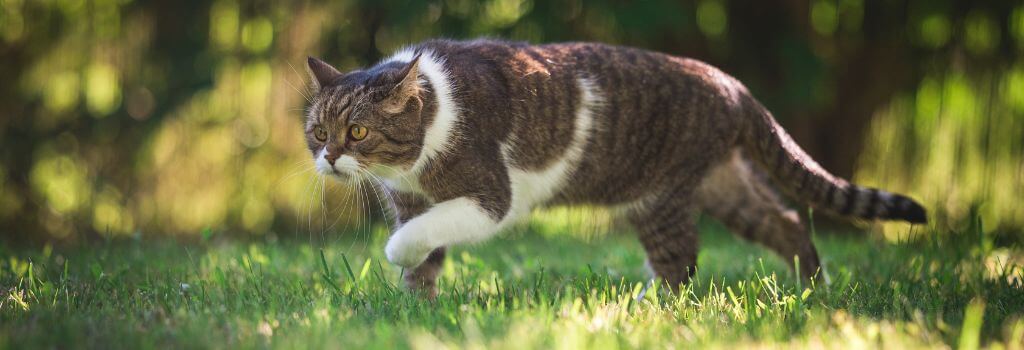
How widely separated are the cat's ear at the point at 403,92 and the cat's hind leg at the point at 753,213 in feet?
4.76

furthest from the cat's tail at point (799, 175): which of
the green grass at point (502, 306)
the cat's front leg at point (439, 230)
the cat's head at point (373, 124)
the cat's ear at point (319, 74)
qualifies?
the cat's ear at point (319, 74)

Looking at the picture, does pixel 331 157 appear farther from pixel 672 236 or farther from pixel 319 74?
pixel 672 236

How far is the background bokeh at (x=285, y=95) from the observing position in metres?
6.47

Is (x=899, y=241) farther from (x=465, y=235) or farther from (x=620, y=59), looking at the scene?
(x=465, y=235)

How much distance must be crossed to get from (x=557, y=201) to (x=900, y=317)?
4.83 feet

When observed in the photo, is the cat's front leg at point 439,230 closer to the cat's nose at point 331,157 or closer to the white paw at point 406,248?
the white paw at point 406,248

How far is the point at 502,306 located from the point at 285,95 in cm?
470

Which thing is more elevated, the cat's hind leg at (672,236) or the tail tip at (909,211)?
the tail tip at (909,211)

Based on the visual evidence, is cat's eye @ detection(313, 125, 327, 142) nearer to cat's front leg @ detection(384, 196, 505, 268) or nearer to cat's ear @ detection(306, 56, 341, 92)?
cat's ear @ detection(306, 56, 341, 92)

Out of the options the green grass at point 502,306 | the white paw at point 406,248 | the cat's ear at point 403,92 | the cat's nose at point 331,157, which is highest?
the cat's ear at point 403,92

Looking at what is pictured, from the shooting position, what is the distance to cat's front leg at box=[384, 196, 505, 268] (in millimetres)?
3268

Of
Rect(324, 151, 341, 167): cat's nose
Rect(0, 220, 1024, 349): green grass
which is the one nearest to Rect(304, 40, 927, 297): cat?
Rect(324, 151, 341, 167): cat's nose

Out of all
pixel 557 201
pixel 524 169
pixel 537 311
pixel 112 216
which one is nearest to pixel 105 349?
pixel 537 311

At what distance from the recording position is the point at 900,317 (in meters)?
2.95
